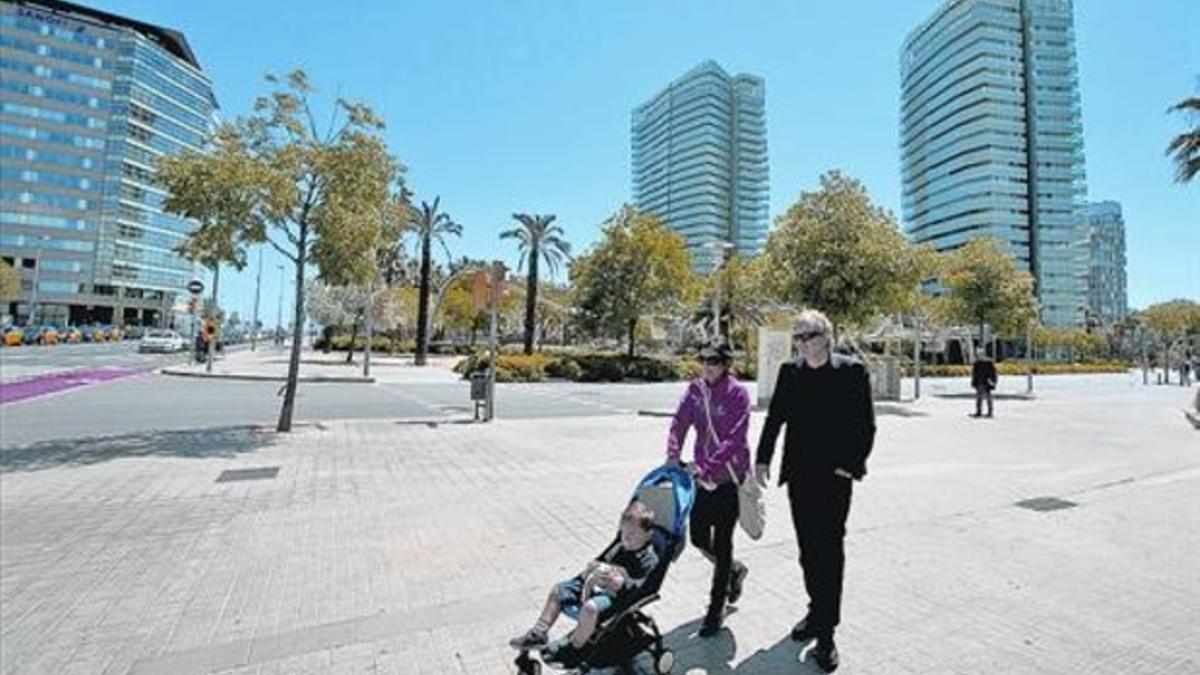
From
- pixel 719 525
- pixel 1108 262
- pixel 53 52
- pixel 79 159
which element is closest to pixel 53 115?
pixel 79 159

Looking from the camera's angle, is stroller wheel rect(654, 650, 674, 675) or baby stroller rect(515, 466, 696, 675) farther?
stroller wheel rect(654, 650, 674, 675)

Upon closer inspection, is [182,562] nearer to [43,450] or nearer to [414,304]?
[43,450]

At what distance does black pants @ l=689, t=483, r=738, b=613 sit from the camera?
148 inches

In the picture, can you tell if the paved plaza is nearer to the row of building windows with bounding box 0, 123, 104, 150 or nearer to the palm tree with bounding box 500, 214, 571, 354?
the palm tree with bounding box 500, 214, 571, 354

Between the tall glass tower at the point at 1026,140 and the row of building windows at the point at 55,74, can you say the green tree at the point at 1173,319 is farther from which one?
the row of building windows at the point at 55,74

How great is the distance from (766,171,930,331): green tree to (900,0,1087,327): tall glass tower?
311 feet

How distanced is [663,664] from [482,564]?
85.2 inches

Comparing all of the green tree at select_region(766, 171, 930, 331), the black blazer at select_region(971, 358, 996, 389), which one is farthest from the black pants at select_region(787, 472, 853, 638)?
the green tree at select_region(766, 171, 930, 331)

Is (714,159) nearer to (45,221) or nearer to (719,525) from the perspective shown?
(45,221)

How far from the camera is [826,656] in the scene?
340 centimetres

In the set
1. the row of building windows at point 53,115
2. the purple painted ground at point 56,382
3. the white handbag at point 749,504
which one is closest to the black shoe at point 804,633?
the white handbag at point 749,504

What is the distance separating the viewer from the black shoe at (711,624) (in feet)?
12.3

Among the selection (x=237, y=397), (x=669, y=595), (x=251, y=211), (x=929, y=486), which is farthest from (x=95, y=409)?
(x=929, y=486)

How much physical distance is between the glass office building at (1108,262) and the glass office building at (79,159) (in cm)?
17401
